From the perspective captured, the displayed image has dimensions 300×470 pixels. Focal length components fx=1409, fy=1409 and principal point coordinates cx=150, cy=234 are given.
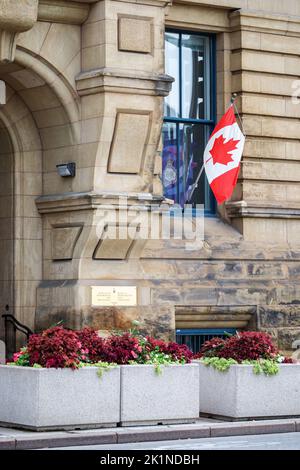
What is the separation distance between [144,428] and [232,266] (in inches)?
271

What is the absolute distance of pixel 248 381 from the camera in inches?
837

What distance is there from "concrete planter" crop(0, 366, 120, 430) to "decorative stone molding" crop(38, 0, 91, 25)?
6531 mm

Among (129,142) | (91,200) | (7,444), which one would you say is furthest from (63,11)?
(7,444)

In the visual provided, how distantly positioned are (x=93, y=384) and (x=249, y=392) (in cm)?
267

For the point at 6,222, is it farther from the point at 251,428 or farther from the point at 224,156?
the point at 251,428

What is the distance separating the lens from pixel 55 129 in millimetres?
24531

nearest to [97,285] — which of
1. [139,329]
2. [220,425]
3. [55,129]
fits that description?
[139,329]

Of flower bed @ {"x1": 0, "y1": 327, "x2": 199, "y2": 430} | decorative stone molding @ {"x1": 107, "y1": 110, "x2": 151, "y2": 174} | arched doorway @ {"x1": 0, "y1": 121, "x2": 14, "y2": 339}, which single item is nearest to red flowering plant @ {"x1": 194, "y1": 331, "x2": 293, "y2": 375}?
flower bed @ {"x1": 0, "y1": 327, "x2": 199, "y2": 430}

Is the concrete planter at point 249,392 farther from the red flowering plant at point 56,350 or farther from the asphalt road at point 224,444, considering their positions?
the red flowering plant at point 56,350

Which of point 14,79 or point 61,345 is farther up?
point 14,79

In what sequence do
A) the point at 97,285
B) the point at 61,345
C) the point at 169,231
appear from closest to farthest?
the point at 61,345, the point at 97,285, the point at 169,231

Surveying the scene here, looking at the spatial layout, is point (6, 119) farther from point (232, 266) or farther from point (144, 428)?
point (144, 428)

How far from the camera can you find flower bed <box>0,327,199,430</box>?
19594mm

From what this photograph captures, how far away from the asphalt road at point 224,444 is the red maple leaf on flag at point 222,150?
6.25 metres
